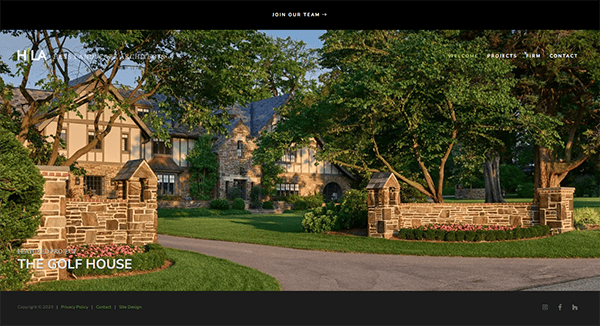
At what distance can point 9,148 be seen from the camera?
8.04 meters

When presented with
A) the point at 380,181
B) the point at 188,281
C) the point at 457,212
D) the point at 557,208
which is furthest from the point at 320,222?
the point at 188,281

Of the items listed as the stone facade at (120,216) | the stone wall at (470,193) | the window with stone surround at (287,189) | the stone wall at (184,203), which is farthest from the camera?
the stone wall at (470,193)

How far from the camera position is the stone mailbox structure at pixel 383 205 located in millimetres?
18203

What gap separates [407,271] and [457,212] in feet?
26.1

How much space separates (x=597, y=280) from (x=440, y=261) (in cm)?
405

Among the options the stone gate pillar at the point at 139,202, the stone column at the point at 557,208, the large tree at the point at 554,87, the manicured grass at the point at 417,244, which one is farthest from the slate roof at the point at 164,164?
the stone column at the point at 557,208

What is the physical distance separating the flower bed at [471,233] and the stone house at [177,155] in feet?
52.9

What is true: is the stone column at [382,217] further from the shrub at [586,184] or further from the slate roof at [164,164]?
the shrub at [586,184]

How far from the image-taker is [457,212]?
61.4ft

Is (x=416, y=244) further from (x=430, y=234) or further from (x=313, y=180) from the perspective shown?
(x=313, y=180)
